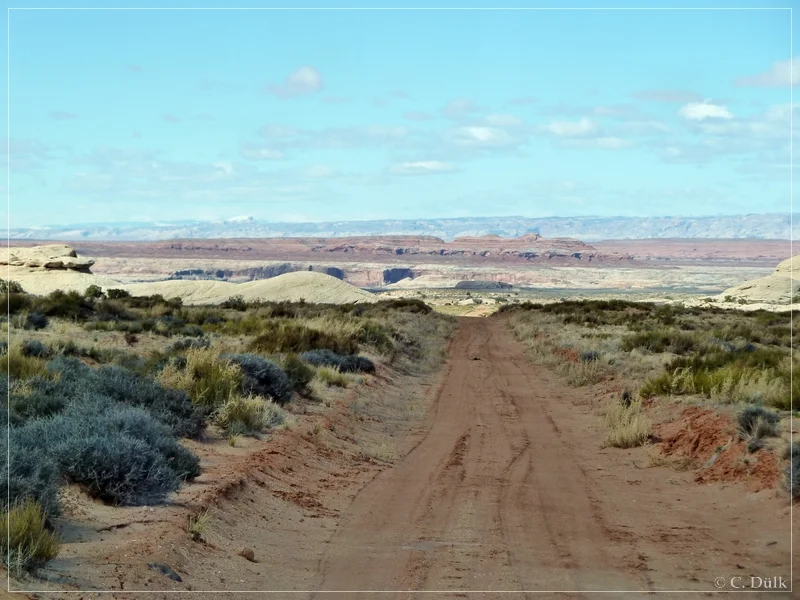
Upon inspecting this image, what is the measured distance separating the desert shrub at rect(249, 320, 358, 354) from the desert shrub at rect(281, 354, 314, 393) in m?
4.11

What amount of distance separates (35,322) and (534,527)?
924 inches

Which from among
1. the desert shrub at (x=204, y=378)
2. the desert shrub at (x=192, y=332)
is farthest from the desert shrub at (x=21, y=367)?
the desert shrub at (x=192, y=332)

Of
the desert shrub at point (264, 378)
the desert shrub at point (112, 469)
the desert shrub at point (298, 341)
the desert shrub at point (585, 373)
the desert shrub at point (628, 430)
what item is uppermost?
the desert shrub at point (112, 469)

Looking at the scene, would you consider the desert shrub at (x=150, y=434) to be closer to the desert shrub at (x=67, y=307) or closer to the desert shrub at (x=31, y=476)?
the desert shrub at (x=31, y=476)

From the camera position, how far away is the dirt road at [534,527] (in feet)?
26.1

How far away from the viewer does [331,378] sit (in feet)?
68.0

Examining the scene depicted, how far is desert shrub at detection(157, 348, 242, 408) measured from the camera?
14555mm

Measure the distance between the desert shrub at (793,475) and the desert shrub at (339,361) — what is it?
1363 cm

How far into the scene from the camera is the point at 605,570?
8.16 meters

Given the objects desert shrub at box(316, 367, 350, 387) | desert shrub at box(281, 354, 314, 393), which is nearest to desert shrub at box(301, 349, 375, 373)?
desert shrub at box(316, 367, 350, 387)

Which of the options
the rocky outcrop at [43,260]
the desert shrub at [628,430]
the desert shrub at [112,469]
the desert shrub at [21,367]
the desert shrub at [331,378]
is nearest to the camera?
the desert shrub at [112,469]

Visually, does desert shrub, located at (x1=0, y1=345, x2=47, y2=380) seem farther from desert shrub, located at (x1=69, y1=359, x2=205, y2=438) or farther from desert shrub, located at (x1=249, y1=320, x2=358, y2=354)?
desert shrub, located at (x1=249, y1=320, x2=358, y2=354)

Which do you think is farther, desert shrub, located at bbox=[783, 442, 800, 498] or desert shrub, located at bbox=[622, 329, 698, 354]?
desert shrub, located at bbox=[622, 329, 698, 354]

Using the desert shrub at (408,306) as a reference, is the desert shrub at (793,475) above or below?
above
